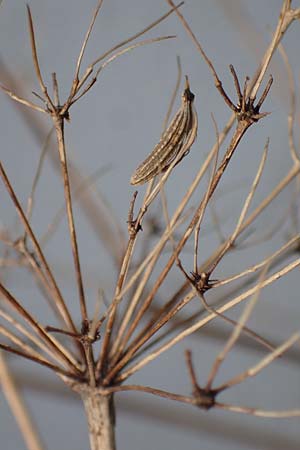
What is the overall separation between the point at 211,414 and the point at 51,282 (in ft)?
2.18

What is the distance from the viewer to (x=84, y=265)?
915 mm

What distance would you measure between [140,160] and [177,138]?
1.92ft

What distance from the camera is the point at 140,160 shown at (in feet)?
2.80

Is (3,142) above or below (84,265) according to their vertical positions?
above

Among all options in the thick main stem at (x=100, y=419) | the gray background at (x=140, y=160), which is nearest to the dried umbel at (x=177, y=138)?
the thick main stem at (x=100, y=419)

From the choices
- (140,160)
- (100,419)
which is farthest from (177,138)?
(140,160)

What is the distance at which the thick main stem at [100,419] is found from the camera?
0.32 metres

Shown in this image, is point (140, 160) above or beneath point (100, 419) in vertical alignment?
above

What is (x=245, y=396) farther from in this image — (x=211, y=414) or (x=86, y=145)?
(x=86, y=145)

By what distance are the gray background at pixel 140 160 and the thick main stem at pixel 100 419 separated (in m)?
0.37

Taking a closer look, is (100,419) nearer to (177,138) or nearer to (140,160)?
(177,138)

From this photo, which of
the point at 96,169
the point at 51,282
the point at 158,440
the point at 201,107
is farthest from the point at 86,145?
the point at 51,282

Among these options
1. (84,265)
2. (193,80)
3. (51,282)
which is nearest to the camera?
(51,282)

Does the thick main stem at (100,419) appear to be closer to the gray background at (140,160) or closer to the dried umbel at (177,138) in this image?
the dried umbel at (177,138)
